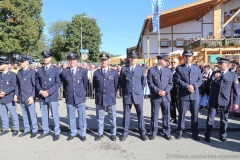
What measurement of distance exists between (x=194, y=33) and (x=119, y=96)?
20371 millimetres

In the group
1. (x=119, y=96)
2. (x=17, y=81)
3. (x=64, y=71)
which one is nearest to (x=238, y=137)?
(x=64, y=71)

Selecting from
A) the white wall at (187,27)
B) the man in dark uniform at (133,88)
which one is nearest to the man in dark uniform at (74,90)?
the man in dark uniform at (133,88)

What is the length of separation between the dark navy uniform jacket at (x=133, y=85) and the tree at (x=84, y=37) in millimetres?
41255

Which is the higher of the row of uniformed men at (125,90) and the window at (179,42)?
the window at (179,42)

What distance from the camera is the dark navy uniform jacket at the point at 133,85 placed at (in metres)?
5.30

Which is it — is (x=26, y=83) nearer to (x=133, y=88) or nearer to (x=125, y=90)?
(x=125, y=90)

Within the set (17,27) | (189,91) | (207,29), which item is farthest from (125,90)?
(17,27)

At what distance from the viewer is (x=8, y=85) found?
223 inches

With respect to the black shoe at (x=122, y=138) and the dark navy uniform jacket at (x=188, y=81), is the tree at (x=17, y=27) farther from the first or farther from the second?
the dark navy uniform jacket at (x=188, y=81)

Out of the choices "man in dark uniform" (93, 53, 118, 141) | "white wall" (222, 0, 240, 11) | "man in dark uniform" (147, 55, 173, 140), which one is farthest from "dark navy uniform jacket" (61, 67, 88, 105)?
"white wall" (222, 0, 240, 11)

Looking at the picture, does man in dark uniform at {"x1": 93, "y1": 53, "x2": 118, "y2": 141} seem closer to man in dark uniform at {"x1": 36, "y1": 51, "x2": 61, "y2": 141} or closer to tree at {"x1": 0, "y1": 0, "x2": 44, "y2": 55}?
man in dark uniform at {"x1": 36, "y1": 51, "x2": 61, "y2": 141}

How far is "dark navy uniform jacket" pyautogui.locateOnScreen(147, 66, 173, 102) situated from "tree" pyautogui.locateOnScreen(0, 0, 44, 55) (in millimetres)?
27475

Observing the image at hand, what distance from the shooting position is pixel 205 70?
871 centimetres

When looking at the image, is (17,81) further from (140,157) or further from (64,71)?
(140,157)
